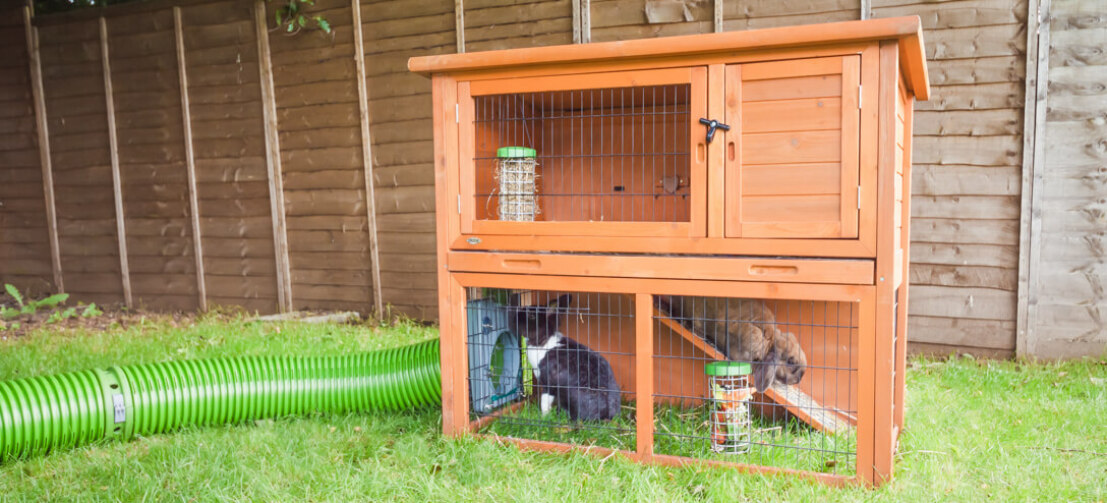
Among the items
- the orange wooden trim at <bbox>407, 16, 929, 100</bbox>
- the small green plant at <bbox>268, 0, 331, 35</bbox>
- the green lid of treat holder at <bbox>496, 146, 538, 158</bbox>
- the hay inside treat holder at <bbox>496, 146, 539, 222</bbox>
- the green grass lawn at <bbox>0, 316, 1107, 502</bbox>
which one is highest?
the small green plant at <bbox>268, 0, 331, 35</bbox>

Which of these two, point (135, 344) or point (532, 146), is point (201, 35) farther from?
point (532, 146)

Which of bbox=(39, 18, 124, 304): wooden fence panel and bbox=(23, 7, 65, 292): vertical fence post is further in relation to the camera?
bbox=(23, 7, 65, 292): vertical fence post

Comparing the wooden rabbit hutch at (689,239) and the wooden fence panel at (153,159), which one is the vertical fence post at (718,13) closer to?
the wooden rabbit hutch at (689,239)

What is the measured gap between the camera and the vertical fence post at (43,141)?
682 centimetres

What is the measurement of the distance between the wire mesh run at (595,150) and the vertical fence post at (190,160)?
4.13 meters

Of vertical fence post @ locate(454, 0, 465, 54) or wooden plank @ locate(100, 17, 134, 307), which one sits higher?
vertical fence post @ locate(454, 0, 465, 54)

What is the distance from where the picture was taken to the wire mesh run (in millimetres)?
3139

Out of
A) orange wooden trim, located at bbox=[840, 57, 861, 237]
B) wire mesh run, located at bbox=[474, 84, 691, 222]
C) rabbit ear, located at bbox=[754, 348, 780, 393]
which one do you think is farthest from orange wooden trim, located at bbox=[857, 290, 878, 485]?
wire mesh run, located at bbox=[474, 84, 691, 222]

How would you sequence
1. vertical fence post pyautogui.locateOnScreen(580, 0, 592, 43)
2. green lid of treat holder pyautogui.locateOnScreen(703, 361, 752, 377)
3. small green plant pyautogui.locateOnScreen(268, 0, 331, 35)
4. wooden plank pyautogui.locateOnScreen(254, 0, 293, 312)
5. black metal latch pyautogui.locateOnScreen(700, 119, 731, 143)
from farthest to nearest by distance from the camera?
wooden plank pyautogui.locateOnScreen(254, 0, 293, 312) < small green plant pyautogui.locateOnScreen(268, 0, 331, 35) < vertical fence post pyautogui.locateOnScreen(580, 0, 592, 43) < green lid of treat holder pyautogui.locateOnScreen(703, 361, 752, 377) < black metal latch pyautogui.locateOnScreen(700, 119, 731, 143)

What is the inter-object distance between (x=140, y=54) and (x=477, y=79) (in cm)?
507

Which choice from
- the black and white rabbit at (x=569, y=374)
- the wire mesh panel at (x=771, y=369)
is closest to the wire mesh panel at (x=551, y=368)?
the black and white rabbit at (x=569, y=374)

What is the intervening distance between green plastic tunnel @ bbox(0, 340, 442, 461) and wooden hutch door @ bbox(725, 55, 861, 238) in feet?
5.40

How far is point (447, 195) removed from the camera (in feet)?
9.53

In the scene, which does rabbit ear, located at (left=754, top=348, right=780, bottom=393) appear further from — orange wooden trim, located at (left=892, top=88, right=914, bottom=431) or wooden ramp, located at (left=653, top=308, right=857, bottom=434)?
orange wooden trim, located at (left=892, top=88, right=914, bottom=431)
